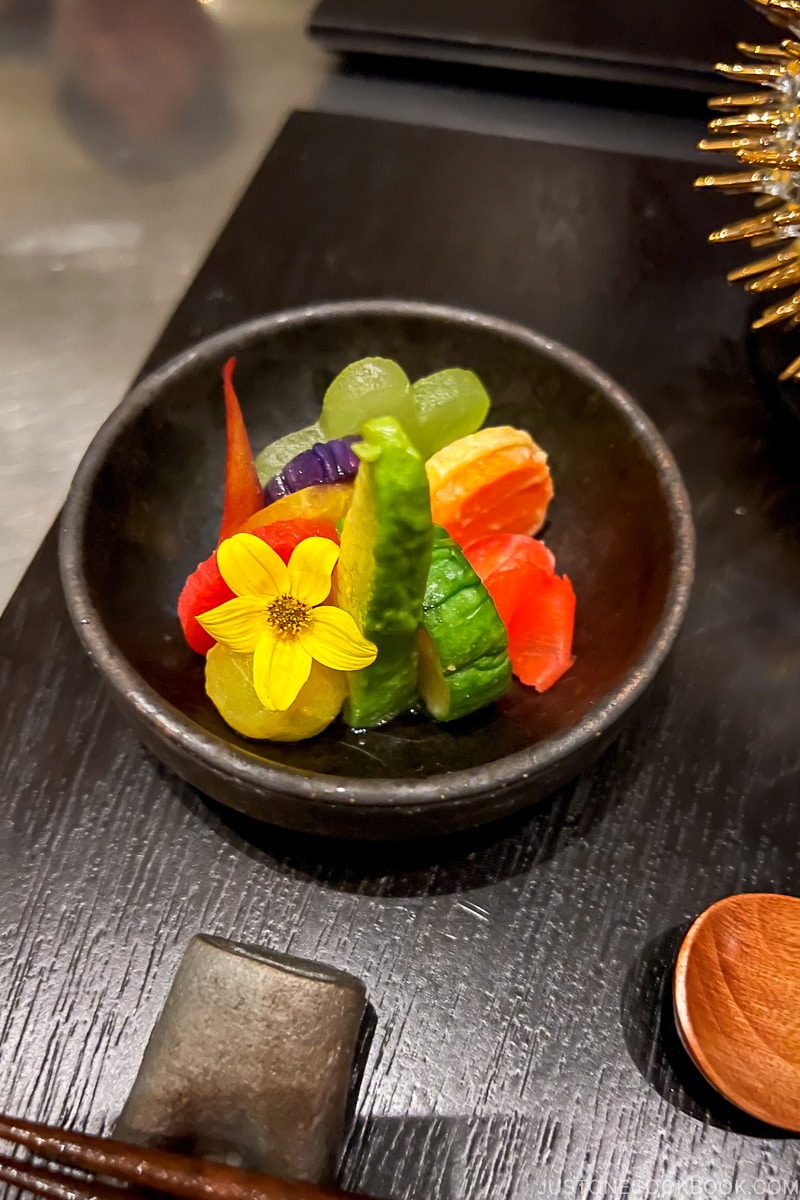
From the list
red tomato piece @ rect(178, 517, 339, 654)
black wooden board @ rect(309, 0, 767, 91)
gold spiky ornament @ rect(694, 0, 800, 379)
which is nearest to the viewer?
red tomato piece @ rect(178, 517, 339, 654)

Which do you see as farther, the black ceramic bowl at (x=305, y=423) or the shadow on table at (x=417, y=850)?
the shadow on table at (x=417, y=850)

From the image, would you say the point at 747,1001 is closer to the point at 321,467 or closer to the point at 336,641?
the point at 336,641

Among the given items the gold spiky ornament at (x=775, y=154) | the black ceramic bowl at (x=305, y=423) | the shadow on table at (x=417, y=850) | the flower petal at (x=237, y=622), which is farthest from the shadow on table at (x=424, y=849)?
the gold spiky ornament at (x=775, y=154)

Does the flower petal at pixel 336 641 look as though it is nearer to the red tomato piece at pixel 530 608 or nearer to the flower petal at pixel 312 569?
the flower petal at pixel 312 569

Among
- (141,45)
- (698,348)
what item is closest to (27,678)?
(698,348)

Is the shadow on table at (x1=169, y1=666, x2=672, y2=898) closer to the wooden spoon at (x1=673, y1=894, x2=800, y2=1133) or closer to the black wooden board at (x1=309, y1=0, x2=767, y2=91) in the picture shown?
the wooden spoon at (x1=673, y1=894, x2=800, y2=1133)

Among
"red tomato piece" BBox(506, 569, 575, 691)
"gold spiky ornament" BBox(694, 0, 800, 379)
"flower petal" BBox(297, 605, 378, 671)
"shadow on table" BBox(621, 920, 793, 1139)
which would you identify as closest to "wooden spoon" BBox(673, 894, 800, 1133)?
"shadow on table" BBox(621, 920, 793, 1139)
